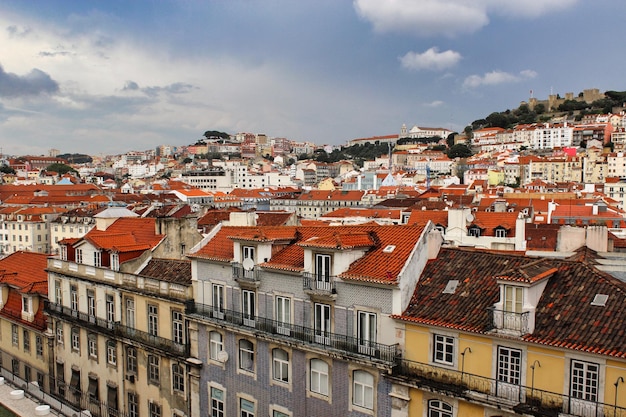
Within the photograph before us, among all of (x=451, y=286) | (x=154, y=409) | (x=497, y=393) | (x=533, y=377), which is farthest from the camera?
(x=154, y=409)

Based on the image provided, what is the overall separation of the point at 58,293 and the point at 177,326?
392 inches

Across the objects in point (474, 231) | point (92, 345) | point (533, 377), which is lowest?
point (92, 345)

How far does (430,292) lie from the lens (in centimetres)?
1702

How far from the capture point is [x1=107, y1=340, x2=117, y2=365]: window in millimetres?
26594

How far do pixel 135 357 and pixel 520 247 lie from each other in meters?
21.7

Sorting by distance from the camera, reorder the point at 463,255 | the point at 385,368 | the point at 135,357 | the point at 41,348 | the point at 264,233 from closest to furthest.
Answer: the point at 385,368 < the point at 463,255 < the point at 264,233 < the point at 135,357 < the point at 41,348

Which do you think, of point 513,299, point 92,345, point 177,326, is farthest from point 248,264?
point 92,345

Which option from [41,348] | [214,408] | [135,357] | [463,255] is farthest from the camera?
[41,348]

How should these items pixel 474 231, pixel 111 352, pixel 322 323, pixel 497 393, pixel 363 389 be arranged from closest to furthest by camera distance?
pixel 497 393, pixel 363 389, pixel 322 323, pixel 111 352, pixel 474 231

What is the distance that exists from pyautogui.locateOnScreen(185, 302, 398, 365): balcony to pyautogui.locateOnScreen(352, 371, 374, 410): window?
747 millimetres

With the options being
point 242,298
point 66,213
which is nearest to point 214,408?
point 242,298

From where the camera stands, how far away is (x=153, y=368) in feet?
81.5

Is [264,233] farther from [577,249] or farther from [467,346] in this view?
[577,249]

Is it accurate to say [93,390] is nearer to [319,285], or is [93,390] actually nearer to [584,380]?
[319,285]
